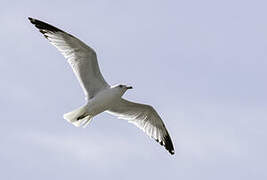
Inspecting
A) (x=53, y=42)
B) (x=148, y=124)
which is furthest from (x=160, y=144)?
(x=53, y=42)

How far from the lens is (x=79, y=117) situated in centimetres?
2209

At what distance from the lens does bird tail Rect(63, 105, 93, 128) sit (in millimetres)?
21984

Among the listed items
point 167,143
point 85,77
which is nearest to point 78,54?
point 85,77

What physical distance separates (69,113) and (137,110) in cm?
182

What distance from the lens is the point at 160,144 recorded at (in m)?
23.9

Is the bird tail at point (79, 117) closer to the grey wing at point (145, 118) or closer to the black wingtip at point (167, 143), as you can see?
the grey wing at point (145, 118)

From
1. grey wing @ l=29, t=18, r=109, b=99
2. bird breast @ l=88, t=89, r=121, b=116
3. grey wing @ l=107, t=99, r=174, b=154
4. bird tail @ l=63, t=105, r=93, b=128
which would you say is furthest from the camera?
grey wing @ l=107, t=99, r=174, b=154

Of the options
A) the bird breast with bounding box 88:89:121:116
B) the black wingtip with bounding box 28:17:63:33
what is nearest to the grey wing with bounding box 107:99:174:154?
the bird breast with bounding box 88:89:121:116

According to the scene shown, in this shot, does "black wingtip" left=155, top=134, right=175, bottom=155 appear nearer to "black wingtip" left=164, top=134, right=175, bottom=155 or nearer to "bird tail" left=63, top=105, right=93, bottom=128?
"black wingtip" left=164, top=134, right=175, bottom=155

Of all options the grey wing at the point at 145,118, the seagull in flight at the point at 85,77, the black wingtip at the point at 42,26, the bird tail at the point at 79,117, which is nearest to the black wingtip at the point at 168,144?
the grey wing at the point at 145,118

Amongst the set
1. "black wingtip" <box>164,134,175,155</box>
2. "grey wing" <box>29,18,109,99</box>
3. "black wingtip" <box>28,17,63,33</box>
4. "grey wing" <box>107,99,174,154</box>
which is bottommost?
"black wingtip" <box>164,134,175,155</box>

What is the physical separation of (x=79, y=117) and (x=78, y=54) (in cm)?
136

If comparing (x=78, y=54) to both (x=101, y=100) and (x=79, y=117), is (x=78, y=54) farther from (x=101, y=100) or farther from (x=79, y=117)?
(x=79, y=117)

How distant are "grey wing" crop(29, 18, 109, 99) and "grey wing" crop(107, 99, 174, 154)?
0.93 m
